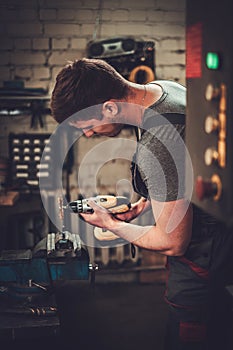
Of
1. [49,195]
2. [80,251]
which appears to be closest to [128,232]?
[80,251]

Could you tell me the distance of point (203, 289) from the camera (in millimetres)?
2242

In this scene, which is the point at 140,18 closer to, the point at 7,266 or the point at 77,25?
the point at 77,25

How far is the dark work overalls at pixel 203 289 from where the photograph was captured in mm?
2221

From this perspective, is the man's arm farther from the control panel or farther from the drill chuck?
the control panel

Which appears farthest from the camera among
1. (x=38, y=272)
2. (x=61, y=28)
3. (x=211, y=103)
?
(x=61, y=28)

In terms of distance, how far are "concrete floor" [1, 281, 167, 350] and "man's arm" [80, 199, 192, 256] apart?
0.84 meters

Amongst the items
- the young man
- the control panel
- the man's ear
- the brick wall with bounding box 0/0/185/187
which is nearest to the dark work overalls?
the young man

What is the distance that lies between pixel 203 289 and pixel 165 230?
13.9 inches

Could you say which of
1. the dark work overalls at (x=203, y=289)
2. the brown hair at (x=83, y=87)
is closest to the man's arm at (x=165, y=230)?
the dark work overalls at (x=203, y=289)

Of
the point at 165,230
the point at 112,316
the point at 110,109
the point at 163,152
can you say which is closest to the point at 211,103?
the point at 163,152

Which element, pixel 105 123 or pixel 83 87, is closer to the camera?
pixel 83 87

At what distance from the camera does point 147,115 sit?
2.21m

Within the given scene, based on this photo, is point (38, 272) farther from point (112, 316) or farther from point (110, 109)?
point (112, 316)

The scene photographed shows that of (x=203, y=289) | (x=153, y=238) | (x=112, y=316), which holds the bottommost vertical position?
(x=112, y=316)
